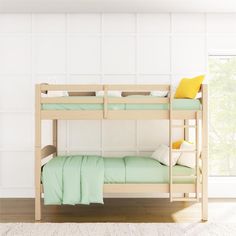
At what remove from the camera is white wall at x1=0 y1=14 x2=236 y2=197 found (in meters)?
4.12

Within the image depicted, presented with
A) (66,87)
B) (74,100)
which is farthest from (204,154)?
(66,87)

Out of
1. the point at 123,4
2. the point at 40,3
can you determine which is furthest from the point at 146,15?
the point at 40,3

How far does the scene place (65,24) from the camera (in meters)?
4.14

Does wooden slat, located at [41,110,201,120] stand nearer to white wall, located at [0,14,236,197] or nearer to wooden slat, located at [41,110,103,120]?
wooden slat, located at [41,110,103,120]

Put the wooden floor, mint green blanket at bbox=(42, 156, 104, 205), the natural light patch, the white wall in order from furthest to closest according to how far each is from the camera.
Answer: the natural light patch, the white wall, the wooden floor, mint green blanket at bbox=(42, 156, 104, 205)

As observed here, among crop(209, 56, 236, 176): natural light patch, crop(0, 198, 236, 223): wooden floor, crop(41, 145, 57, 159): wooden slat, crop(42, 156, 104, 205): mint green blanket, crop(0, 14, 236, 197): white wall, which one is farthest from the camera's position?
crop(209, 56, 236, 176): natural light patch

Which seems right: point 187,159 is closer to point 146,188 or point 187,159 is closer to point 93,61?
point 146,188

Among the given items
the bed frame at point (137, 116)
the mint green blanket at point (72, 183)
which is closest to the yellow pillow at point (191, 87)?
A: the bed frame at point (137, 116)

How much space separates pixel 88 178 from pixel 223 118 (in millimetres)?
2191

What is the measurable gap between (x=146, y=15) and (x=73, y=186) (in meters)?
2.41

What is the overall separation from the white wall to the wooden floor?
602mm

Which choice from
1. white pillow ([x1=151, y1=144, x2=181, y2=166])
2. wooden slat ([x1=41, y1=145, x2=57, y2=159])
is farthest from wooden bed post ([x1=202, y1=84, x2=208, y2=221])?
wooden slat ([x1=41, y1=145, x2=57, y2=159])

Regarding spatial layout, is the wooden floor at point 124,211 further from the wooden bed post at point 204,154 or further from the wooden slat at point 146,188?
the wooden slat at point 146,188

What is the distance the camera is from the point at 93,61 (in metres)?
4.14
